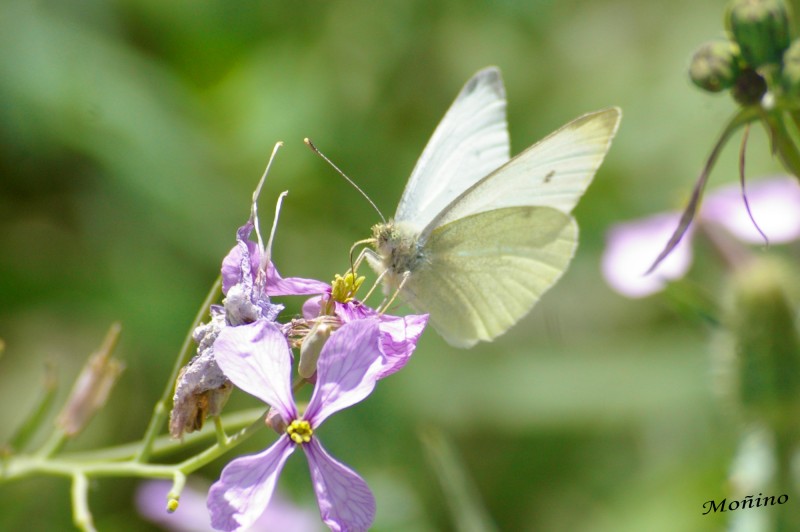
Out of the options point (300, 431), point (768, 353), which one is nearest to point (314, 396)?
point (300, 431)

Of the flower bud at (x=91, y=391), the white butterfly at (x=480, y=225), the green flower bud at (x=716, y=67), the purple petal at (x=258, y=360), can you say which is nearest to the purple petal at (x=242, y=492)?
the purple petal at (x=258, y=360)

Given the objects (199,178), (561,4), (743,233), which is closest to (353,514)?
(743,233)

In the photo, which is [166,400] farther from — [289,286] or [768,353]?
[768,353]

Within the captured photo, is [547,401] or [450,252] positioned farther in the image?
[547,401]

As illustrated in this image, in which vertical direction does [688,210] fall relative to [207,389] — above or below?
above

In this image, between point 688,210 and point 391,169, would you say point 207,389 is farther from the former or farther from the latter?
point 391,169

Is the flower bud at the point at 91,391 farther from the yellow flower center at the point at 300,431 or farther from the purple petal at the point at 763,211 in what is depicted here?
the purple petal at the point at 763,211
